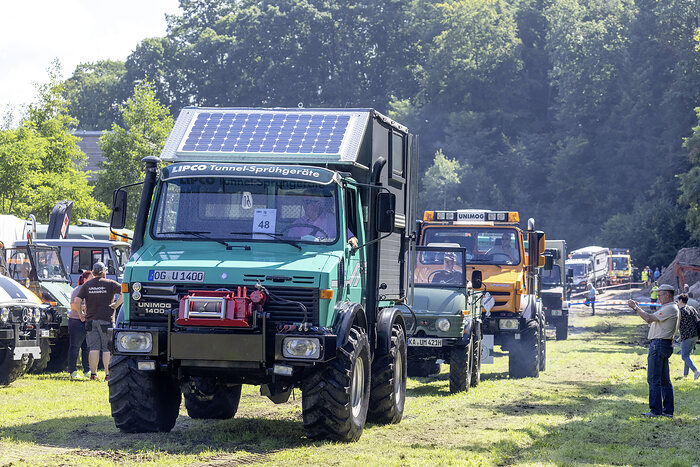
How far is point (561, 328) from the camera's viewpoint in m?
32.1

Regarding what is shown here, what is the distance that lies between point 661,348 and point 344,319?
544cm

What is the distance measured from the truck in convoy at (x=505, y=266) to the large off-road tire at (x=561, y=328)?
10.4m

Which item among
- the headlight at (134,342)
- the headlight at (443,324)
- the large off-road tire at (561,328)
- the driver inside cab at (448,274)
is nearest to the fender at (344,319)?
the headlight at (134,342)

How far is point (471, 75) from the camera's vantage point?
Result: 3472 inches

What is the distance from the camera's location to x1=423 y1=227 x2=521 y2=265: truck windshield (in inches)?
828

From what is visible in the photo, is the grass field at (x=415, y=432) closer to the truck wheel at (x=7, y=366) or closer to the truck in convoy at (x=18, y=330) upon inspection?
the truck wheel at (x=7, y=366)

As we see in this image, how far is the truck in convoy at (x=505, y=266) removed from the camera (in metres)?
20.1

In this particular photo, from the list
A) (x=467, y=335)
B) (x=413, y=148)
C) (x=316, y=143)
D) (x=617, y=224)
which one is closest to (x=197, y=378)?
(x=316, y=143)

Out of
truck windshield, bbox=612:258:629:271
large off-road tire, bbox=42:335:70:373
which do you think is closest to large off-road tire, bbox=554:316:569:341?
large off-road tire, bbox=42:335:70:373

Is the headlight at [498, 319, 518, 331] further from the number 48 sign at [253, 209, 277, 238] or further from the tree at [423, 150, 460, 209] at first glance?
the tree at [423, 150, 460, 209]

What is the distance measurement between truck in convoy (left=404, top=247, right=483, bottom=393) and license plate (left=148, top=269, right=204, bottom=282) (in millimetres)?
5974

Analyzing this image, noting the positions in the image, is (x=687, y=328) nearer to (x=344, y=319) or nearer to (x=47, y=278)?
(x=344, y=319)

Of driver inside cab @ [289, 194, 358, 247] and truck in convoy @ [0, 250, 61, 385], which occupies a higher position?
driver inside cab @ [289, 194, 358, 247]

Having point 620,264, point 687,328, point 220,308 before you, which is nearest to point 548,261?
point 687,328
